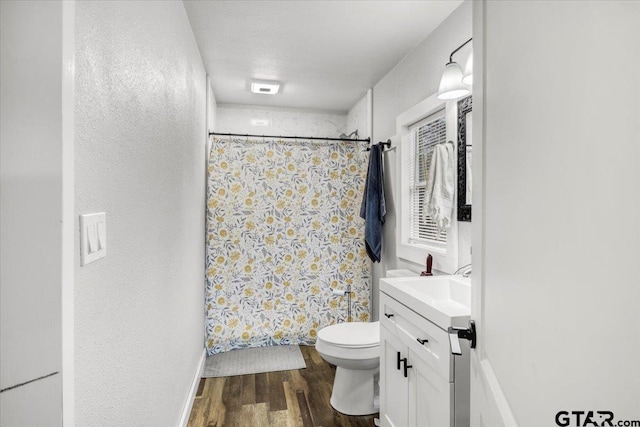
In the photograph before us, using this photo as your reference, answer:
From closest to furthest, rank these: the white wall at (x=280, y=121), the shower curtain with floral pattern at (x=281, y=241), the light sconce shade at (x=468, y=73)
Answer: the light sconce shade at (x=468, y=73), the shower curtain with floral pattern at (x=281, y=241), the white wall at (x=280, y=121)

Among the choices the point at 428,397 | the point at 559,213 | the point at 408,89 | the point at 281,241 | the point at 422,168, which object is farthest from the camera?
the point at 281,241

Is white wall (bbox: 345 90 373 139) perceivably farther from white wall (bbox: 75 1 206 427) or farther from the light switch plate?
the light switch plate

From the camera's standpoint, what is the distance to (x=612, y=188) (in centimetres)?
43

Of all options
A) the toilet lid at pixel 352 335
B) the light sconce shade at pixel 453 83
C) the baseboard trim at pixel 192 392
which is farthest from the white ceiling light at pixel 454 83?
the baseboard trim at pixel 192 392

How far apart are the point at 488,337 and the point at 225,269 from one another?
255 centimetres

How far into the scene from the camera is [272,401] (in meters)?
2.34

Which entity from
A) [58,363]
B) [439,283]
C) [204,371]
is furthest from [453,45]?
[204,371]

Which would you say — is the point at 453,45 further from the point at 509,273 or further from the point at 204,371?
the point at 204,371

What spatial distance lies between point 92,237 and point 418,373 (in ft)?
4.25

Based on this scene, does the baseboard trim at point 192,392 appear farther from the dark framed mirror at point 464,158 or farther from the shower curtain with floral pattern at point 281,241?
the dark framed mirror at point 464,158

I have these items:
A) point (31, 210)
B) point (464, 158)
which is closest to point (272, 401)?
point (464, 158)

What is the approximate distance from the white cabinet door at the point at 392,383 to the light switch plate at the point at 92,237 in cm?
128

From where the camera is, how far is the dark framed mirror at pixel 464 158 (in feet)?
6.14

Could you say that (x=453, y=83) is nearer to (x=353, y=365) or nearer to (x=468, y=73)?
(x=468, y=73)
